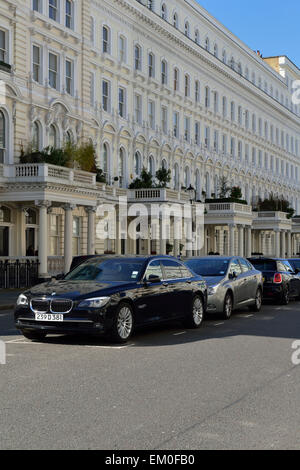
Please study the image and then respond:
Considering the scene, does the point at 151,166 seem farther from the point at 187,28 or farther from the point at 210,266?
the point at 210,266

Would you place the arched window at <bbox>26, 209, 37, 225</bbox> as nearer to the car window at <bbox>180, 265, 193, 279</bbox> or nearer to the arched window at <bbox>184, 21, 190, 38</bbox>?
the car window at <bbox>180, 265, 193, 279</bbox>

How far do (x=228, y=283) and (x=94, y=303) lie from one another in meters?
6.25

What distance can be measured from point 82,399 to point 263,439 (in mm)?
2374

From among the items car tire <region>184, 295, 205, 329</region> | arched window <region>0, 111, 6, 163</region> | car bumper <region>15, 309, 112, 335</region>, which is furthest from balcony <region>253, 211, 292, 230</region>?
car bumper <region>15, 309, 112, 335</region>

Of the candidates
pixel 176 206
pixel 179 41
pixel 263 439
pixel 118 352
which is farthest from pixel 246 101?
pixel 263 439

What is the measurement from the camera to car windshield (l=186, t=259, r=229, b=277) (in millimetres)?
17766

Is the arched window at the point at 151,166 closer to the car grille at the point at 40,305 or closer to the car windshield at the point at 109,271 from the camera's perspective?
the car windshield at the point at 109,271

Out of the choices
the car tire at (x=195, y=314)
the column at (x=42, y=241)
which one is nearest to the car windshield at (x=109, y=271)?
the car tire at (x=195, y=314)

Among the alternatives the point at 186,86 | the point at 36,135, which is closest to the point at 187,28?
the point at 186,86

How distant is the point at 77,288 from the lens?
12438mm

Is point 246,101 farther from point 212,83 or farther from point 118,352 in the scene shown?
point 118,352

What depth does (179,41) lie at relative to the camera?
51.1 metres

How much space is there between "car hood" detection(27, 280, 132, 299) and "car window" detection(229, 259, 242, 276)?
226 inches

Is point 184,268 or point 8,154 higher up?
point 8,154
